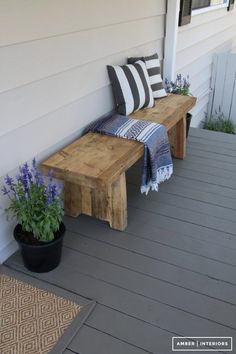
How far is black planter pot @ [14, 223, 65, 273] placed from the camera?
5.73 ft

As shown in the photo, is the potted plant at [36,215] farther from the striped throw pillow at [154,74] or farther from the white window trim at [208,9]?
the white window trim at [208,9]

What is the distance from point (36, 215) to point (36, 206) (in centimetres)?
4

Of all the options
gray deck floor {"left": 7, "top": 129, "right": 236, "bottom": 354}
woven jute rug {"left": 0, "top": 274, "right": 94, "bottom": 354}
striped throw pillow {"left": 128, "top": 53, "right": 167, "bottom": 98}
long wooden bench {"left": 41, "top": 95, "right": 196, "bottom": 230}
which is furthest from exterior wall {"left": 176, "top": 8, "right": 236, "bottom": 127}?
woven jute rug {"left": 0, "top": 274, "right": 94, "bottom": 354}

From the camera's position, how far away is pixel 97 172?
1.85 meters

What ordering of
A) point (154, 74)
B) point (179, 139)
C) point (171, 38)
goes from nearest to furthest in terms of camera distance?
point (154, 74) → point (179, 139) → point (171, 38)

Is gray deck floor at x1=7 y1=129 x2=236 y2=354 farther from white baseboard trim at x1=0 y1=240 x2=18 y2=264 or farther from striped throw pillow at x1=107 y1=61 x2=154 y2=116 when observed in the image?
striped throw pillow at x1=107 y1=61 x2=154 y2=116

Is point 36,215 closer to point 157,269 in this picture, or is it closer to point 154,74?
point 157,269

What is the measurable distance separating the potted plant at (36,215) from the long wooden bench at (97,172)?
0.62 ft

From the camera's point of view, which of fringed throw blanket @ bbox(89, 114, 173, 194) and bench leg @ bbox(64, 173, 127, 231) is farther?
fringed throw blanket @ bbox(89, 114, 173, 194)

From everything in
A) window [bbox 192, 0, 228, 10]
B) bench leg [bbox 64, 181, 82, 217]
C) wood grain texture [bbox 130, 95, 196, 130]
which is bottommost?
bench leg [bbox 64, 181, 82, 217]

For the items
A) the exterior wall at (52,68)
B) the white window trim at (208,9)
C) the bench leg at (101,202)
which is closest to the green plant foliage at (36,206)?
the exterior wall at (52,68)

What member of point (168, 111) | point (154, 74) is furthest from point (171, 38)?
point (168, 111)

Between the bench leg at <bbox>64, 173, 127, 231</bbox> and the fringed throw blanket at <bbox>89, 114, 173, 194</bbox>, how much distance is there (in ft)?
0.85

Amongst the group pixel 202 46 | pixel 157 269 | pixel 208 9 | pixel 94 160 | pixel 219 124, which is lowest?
pixel 219 124
